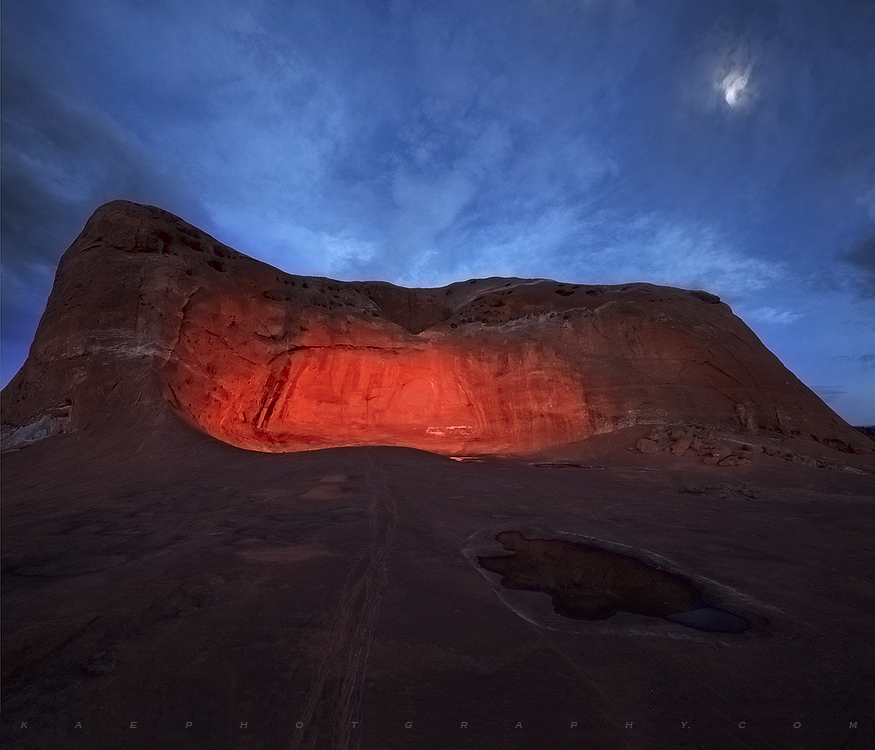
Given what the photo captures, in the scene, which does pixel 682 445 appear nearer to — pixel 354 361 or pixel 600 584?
pixel 600 584

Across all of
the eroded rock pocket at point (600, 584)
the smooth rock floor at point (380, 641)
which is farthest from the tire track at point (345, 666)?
the eroded rock pocket at point (600, 584)

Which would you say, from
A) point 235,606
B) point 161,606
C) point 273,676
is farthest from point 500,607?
point 161,606

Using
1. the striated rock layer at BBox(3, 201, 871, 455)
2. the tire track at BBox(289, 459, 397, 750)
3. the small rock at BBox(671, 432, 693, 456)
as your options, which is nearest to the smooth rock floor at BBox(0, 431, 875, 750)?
the tire track at BBox(289, 459, 397, 750)

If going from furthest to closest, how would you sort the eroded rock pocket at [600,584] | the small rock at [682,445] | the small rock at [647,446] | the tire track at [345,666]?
the small rock at [647,446], the small rock at [682,445], the eroded rock pocket at [600,584], the tire track at [345,666]

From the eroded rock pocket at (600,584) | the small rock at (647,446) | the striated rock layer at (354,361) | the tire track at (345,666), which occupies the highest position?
the striated rock layer at (354,361)

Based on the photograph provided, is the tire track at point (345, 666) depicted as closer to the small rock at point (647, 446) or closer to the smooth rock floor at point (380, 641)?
the smooth rock floor at point (380, 641)

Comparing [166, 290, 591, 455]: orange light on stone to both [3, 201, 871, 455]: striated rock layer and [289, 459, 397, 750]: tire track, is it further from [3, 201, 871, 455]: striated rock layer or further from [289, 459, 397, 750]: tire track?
[289, 459, 397, 750]: tire track
